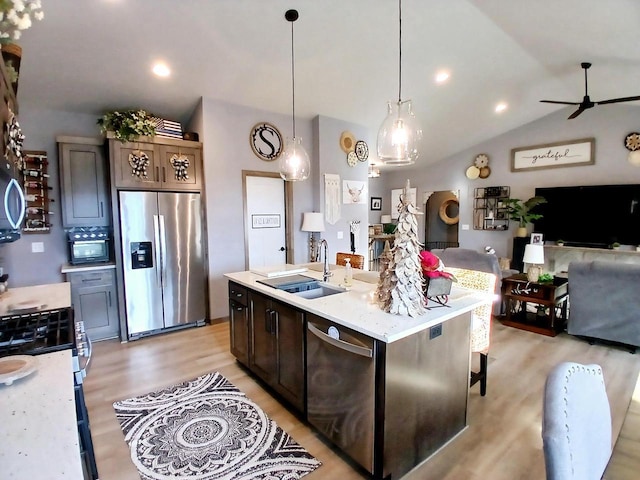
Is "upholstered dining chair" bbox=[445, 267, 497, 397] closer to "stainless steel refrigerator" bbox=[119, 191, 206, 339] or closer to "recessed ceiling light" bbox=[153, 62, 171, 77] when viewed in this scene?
"stainless steel refrigerator" bbox=[119, 191, 206, 339]

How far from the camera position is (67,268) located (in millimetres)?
3703

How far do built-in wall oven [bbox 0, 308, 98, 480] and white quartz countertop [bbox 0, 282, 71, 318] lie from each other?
117 millimetres

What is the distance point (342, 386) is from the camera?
6.32 ft

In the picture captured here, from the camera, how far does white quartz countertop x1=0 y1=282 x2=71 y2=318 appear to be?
7.07ft

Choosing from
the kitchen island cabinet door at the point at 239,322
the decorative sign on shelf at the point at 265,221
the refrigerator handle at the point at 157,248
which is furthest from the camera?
the decorative sign on shelf at the point at 265,221

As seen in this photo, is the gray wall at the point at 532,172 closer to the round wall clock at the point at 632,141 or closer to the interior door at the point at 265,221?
the round wall clock at the point at 632,141

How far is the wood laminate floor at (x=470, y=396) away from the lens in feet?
6.53

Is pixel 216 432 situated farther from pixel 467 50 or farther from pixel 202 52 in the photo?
pixel 467 50

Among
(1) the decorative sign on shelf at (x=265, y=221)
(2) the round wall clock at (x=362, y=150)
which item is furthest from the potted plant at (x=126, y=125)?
(2) the round wall clock at (x=362, y=150)

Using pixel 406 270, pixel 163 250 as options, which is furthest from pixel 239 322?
pixel 406 270

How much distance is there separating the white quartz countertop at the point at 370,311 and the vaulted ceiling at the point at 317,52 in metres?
2.53

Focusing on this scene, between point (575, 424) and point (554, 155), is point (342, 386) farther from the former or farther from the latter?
point (554, 155)

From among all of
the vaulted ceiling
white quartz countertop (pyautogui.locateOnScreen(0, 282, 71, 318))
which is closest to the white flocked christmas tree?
white quartz countertop (pyautogui.locateOnScreen(0, 282, 71, 318))

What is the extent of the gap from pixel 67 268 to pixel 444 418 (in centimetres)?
404
